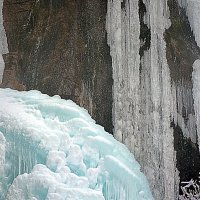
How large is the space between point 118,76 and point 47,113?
29.7 inches

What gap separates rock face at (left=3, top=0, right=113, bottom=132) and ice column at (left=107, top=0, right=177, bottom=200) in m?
0.11

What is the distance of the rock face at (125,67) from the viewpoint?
11.9 ft

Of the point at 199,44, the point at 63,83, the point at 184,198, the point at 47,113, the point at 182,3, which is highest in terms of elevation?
the point at 182,3

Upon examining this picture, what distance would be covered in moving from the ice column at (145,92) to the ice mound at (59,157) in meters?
0.15

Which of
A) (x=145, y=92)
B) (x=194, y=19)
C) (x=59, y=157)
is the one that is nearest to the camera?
(x=59, y=157)

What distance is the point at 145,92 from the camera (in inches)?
147

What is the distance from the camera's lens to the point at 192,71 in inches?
149

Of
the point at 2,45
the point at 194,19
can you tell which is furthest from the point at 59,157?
the point at 194,19

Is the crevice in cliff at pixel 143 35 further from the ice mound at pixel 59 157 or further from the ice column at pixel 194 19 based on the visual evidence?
the ice mound at pixel 59 157

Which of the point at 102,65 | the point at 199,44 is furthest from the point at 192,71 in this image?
the point at 102,65

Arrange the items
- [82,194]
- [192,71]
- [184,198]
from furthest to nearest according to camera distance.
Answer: [192,71], [184,198], [82,194]

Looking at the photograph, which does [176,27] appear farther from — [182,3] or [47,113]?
[47,113]

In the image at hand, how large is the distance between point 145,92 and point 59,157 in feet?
3.37

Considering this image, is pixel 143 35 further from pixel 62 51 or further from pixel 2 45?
pixel 2 45
